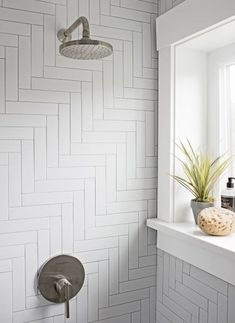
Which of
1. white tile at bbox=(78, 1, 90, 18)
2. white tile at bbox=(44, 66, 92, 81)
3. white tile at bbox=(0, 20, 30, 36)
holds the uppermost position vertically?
white tile at bbox=(78, 1, 90, 18)

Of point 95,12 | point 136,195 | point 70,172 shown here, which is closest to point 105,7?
point 95,12

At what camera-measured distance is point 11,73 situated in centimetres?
133

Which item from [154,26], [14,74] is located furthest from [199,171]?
[14,74]

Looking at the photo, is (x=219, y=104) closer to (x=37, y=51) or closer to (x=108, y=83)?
(x=108, y=83)

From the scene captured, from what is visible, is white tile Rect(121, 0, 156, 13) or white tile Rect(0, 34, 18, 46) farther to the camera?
white tile Rect(121, 0, 156, 13)

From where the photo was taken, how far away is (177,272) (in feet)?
4.97

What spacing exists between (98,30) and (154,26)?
11.2 inches

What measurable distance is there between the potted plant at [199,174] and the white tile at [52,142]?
515mm

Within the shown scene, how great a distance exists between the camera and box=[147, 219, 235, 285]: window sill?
1208mm

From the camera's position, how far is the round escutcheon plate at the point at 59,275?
1399 millimetres

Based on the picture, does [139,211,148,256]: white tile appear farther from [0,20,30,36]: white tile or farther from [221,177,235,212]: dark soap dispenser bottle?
[0,20,30,36]: white tile

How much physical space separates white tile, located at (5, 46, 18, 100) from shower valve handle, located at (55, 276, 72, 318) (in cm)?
74

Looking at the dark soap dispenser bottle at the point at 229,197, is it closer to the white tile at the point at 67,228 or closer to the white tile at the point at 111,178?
the white tile at the point at 111,178

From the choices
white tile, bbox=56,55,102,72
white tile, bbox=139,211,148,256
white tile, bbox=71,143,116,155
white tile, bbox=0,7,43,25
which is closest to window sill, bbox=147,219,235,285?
white tile, bbox=139,211,148,256
